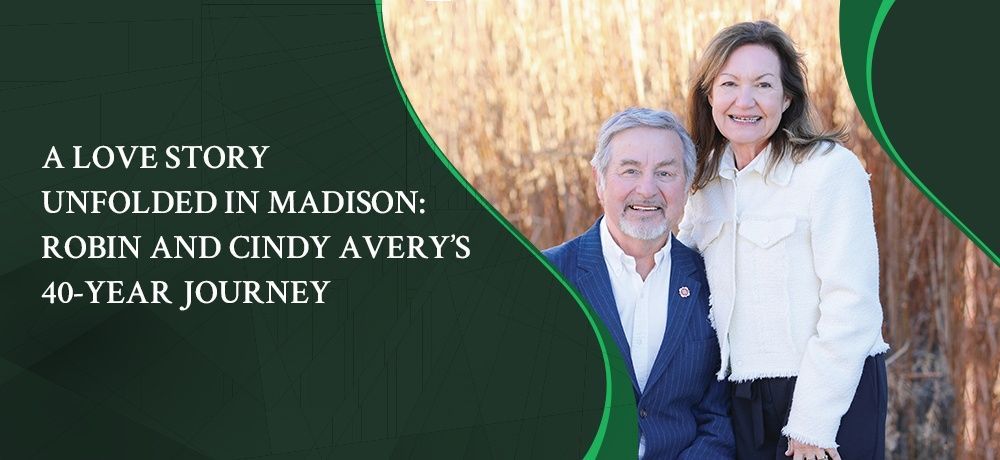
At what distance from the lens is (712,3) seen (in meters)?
5.02

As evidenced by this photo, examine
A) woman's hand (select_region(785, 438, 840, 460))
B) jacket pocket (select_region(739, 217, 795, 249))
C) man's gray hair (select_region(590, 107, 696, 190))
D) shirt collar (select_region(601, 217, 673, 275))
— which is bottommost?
woman's hand (select_region(785, 438, 840, 460))

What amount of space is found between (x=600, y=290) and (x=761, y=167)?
1.86 ft

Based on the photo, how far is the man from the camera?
3.57 metres

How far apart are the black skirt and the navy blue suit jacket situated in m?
0.06

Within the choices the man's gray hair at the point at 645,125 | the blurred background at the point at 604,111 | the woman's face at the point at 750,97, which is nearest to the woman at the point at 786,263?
the woman's face at the point at 750,97

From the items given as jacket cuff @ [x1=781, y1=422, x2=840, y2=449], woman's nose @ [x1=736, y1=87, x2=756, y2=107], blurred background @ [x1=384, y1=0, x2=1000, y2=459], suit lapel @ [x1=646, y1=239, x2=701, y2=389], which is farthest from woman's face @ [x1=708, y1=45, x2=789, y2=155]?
blurred background @ [x1=384, y1=0, x2=1000, y2=459]

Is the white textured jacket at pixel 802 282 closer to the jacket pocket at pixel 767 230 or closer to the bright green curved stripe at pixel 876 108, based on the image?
the jacket pocket at pixel 767 230

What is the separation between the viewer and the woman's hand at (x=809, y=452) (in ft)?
11.4

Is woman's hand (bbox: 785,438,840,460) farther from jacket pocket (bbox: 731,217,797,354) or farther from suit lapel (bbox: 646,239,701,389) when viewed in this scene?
suit lapel (bbox: 646,239,701,389)

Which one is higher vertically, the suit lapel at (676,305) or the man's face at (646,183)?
the man's face at (646,183)

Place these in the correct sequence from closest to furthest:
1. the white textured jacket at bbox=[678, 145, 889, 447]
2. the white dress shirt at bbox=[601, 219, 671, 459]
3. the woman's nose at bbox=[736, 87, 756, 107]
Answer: the white textured jacket at bbox=[678, 145, 889, 447] < the woman's nose at bbox=[736, 87, 756, 107] < the white dress shirt at bbox=[601, 219, 671, 459]

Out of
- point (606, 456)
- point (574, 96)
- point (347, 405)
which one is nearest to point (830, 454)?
point (606, 456)

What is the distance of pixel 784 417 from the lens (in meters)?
3.56

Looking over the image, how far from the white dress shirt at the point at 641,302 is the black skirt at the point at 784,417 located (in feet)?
0.89
